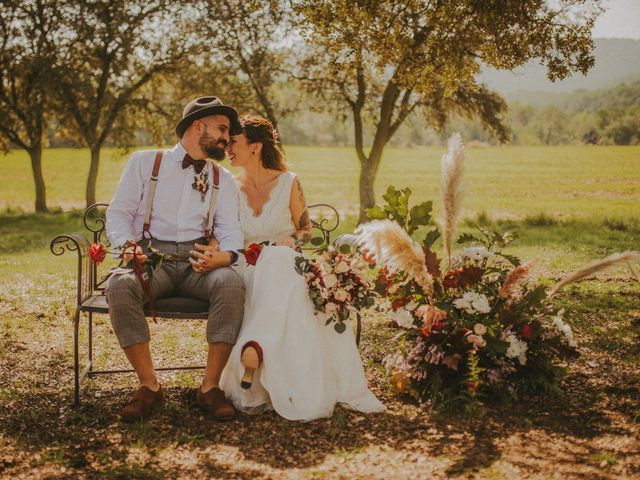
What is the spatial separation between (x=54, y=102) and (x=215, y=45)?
18.7 ft

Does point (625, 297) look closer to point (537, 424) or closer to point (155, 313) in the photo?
point (537, 424)

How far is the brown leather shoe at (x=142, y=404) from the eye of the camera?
3.77 meters

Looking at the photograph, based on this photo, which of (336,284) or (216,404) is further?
(336,284)

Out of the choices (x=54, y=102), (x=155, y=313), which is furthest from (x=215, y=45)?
(x=155, y=313)

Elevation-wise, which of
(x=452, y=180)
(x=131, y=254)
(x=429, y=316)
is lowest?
(x=429, y=316)

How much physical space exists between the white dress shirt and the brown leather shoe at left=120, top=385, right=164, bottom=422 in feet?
3.40

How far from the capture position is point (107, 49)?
18.2m

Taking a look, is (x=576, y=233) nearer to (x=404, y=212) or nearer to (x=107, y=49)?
(x=404, y=212)

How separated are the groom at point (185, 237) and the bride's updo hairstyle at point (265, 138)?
0.82 ft

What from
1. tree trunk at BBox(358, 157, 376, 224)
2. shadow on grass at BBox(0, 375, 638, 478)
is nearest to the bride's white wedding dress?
shadow on grass at BBox(0, 375, 638, 478)

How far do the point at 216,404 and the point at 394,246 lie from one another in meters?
1.44

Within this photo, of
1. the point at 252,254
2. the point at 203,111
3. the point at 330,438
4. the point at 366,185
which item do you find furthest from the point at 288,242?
the point at 366,185

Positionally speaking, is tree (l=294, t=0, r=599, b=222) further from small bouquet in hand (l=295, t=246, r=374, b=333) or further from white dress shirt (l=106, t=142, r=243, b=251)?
small bouquet in hand (l=295, t=246, r=374, b=333)

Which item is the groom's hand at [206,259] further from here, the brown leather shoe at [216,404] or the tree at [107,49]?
the tree at [107,49]
